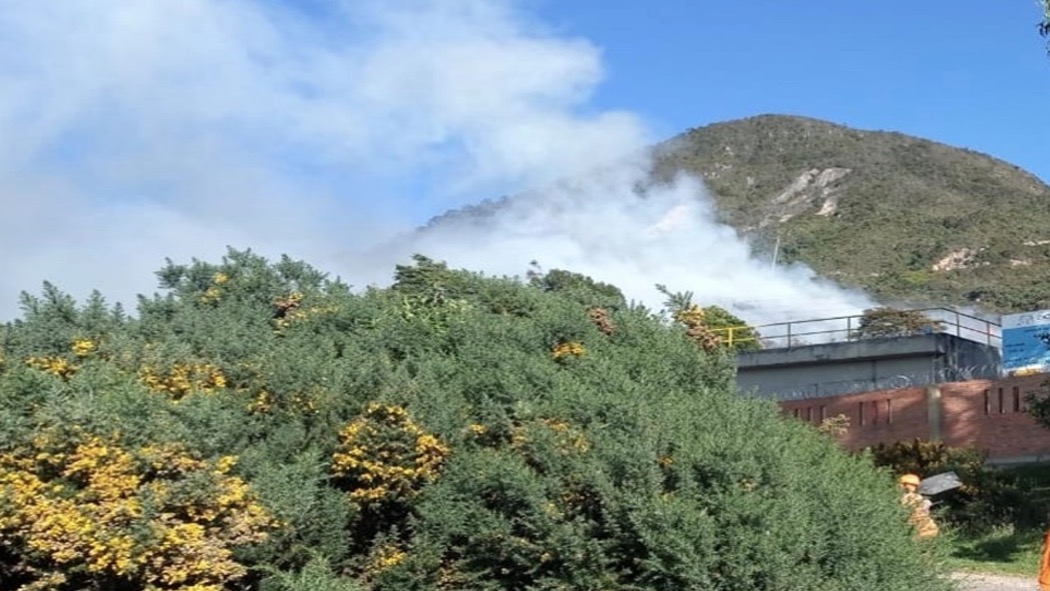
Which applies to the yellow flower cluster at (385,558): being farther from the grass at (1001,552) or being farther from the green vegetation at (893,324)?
the green vegetation at (893,324)

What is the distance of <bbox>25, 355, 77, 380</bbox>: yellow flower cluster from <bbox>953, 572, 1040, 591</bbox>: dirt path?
8002 millimetres

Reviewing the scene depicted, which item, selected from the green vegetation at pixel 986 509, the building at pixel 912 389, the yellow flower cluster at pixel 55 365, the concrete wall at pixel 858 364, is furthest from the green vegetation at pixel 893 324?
the yellow flower cluster at pixel 55 365

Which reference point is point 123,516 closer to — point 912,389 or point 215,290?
point 215,290

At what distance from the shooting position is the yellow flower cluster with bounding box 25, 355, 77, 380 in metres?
10.2

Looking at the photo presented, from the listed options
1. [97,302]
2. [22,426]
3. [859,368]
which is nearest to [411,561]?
[22,426]

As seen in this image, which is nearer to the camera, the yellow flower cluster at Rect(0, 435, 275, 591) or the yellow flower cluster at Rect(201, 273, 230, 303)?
the yellow flower cluster at Rect(0, 435, 275, 591)

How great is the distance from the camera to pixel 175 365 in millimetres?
10227

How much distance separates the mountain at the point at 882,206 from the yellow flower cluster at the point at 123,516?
6545 cm

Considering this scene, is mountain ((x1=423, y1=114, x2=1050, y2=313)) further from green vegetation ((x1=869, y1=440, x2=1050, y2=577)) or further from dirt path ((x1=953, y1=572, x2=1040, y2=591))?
dirt path ((x1=953, y1=572, x2=1040, y2=591))

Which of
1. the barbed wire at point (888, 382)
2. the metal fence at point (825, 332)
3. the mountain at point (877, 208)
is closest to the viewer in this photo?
the barbed wire at point (888, 382)

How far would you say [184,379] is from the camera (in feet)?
33.0

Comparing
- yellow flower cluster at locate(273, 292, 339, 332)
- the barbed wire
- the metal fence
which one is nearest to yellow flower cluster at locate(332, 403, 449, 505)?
yellow flower cluster at locate(273, 292, 339, 332)

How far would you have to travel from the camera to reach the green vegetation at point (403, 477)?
7.77 m

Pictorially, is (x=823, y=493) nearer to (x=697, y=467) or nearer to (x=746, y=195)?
(x=697, y=467)
